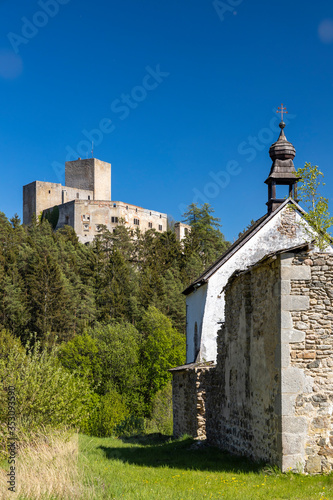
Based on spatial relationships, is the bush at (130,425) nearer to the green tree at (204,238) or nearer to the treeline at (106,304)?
the treeline at (106,304)

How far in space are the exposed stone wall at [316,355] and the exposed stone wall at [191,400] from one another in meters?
6.51

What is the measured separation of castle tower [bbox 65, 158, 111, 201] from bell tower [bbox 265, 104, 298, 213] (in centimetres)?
6927

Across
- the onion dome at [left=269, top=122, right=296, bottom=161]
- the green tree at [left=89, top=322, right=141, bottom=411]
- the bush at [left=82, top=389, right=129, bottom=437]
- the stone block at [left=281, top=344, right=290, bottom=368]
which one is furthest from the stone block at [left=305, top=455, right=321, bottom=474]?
the green tree at [left=89, top=322, right=141, bottom=411]

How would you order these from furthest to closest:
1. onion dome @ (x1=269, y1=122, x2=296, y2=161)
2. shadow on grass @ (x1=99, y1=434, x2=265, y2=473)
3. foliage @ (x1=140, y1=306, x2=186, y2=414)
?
1. foliage @ (x1=140, y1=306, x2=186, y2=414)
2. onion dome @ (x1=269, y1=122, x2=296, y2=161)
3. shadow on grass @ (x1=99, y1=434, x2=265, y2=473)

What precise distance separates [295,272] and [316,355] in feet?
4.78

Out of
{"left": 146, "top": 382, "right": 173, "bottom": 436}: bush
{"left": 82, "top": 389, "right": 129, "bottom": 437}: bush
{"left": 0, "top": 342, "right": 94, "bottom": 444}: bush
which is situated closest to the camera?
{"left": 0, "top": 342, "right": 94, "bottom": 444}: bush

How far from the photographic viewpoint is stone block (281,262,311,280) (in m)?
9.05

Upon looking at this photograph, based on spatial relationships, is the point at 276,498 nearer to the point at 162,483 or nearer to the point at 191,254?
the point at 162,483

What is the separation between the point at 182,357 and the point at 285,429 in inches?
1344

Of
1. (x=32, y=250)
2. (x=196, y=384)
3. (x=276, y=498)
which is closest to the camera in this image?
(x=276, y=498)

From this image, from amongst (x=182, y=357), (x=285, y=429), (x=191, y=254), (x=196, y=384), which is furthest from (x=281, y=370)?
(x=191, y=254)

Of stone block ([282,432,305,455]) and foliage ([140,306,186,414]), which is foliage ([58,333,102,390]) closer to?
foliage ([140,306,186,414])

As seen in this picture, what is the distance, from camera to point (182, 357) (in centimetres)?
4228

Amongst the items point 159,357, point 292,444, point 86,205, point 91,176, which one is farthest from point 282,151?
point 91,176
